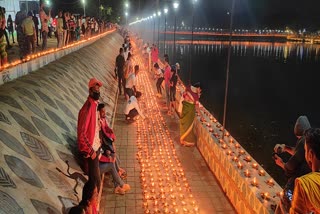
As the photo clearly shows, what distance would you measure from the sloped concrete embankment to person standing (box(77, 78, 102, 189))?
451 mm

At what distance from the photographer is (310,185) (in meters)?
2.82

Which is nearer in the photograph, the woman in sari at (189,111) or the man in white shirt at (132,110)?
the woman in sari at (189,111)

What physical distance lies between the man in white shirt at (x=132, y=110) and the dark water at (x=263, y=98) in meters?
7.21

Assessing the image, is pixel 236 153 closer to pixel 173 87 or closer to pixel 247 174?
pixel 247 174

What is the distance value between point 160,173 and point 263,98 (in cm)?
3104

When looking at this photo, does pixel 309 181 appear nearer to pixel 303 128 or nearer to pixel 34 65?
pixel 303 128

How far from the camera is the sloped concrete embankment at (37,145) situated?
14.3 ft

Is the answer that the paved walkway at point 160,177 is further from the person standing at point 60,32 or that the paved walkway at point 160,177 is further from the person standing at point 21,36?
the person standing at point 60,32

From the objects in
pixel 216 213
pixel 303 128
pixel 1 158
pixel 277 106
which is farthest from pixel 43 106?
pixel 277 106

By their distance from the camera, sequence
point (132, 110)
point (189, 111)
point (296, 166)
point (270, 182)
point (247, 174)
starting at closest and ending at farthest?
1. point (296, 166)
2. point (270, 182)
3. point (247, 174)
4. point (189, 111)
5. point (132, 110)

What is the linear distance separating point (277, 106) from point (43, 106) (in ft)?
99.1

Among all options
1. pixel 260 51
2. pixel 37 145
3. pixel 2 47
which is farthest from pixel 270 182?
pixel 260 51

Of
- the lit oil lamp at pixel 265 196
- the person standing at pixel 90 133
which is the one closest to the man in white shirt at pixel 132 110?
the person standing at pixel 90 133

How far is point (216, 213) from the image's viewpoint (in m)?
6.32
